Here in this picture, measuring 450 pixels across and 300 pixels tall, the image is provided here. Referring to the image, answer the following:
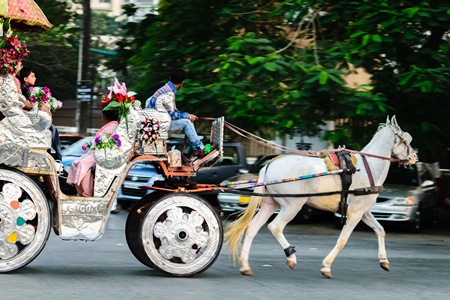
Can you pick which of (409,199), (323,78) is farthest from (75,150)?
(409,199)

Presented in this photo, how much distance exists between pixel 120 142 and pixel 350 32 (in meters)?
7.30

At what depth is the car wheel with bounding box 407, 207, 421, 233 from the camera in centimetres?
1691

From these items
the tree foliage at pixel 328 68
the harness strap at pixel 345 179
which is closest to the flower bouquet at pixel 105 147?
the harness strap at pixel 345 179

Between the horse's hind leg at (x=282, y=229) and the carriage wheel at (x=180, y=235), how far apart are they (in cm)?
92

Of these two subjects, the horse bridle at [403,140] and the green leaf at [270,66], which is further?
the green leaf at [270,66]

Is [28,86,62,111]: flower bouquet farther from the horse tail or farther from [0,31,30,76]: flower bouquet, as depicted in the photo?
the horse tail

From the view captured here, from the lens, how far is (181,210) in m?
9.49

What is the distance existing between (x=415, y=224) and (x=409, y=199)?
711 mm

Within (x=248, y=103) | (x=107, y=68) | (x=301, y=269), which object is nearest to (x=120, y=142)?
(x=301, y=269)

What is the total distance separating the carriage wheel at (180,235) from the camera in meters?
9.39

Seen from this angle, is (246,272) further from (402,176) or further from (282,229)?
(402,176)

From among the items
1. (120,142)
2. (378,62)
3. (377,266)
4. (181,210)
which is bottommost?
(377,266)

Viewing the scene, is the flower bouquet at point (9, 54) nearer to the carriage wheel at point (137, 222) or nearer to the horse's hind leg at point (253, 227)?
the carriage wheel at point (137, 222)

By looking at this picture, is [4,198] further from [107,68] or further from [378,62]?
[107,68]
